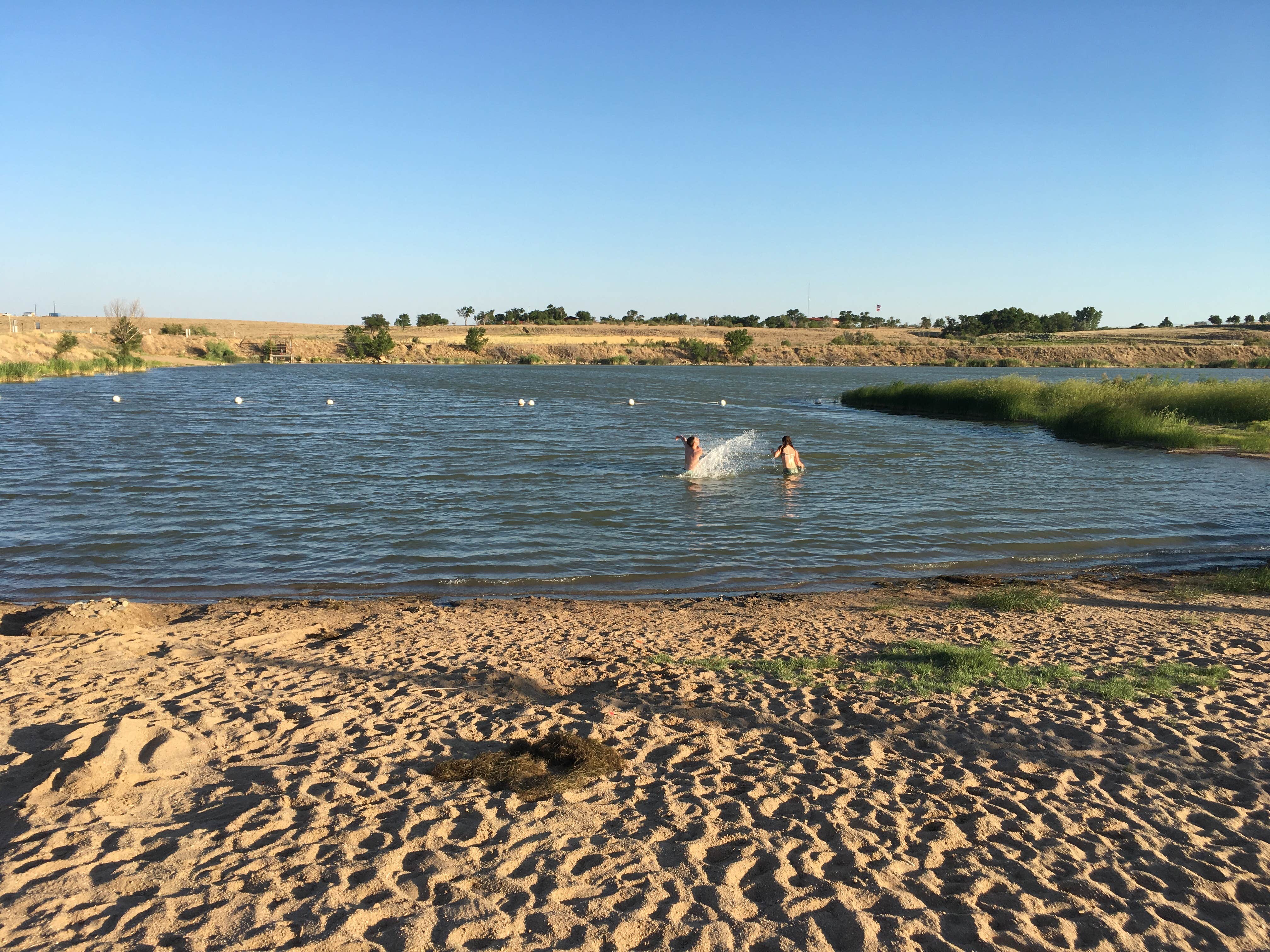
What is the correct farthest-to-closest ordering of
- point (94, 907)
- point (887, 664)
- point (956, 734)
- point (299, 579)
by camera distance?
point (299, 579) < point (887, 664) < point (956, 734) < point (94, 907)

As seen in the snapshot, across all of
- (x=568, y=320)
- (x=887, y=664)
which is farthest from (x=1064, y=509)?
(x=568, y=320)

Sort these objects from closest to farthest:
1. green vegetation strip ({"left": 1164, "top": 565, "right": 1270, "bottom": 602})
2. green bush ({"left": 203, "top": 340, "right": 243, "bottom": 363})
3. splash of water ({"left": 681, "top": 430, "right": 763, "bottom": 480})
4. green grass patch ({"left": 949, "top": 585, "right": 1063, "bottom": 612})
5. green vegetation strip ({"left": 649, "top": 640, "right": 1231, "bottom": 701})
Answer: green vegetation strip ({"left": 649, "top": 640, "right": 1231, "bottom": 701}) → green grass patch ({"left": 949, "top": 585, "right": 1063, "bottom": 612}) → green vegetation strip ({"left": 1164, "top": 565, "right": 1270, "bottom": 602}) → splash of water ({"left": 681, "top": 430, "right": 763, "bottom": 480}) → green bush ({"left": 203, "top": 340, "right": 243, "bottom": 363})

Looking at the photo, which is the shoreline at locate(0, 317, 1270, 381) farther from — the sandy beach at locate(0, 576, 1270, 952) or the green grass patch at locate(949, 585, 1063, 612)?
the green grass patch at locate(949, 585, 1063, 612)

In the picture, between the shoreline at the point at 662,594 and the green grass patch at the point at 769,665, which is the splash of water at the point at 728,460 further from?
the green grass patch at the point at 769,665

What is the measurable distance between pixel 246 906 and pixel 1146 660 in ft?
28.6

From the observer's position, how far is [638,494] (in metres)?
20.0

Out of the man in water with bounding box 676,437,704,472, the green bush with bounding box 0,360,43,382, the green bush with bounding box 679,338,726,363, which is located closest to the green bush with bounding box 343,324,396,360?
the green bush with bounding box 679,338,726,363

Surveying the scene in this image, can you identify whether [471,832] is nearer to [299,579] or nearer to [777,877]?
[777,877]

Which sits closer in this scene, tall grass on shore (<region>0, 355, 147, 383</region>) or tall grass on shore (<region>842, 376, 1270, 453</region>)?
tall grass on shore (<region>842, 376, 1270, 453</region>)

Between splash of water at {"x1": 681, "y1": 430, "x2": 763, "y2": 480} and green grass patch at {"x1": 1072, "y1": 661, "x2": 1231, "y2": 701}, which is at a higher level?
green grass patch at {"x1": 1072, "y1": 661, "x2": 1231, "y2": 701}

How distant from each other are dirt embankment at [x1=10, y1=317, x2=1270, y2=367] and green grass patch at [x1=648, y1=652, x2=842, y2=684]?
102874mm

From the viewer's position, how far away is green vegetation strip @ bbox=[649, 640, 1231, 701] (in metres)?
7.70

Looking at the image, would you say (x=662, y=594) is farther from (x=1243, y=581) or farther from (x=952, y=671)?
(x=1243, y=581)

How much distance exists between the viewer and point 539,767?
241 inches
